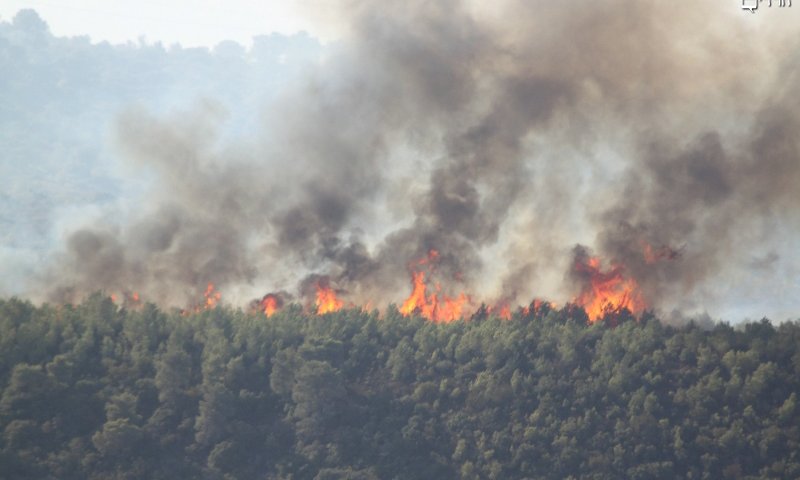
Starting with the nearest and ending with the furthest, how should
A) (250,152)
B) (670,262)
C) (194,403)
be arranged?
(194,403)
(670,262)
(250,152)

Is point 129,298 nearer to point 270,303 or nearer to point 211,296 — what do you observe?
point 211,296

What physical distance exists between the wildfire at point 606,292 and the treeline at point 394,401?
578 centimetres

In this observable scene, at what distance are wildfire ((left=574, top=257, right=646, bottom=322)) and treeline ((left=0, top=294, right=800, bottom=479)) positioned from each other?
5.78 meters

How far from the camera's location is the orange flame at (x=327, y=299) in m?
93.6

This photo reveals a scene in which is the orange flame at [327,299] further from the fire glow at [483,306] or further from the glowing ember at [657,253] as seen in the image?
the glowing ember at [657,253]

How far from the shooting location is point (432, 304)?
305ft

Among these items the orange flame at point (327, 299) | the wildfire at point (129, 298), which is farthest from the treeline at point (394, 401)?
the wildfire at point (129, 298)

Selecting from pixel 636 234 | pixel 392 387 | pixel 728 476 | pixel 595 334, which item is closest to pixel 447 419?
pixel 392 387

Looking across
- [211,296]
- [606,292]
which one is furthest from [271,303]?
[606,292]

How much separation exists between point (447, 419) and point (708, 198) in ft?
94.5

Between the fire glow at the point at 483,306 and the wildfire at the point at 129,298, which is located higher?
the wildfire at the point at 129,298

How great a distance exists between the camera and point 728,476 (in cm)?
7488

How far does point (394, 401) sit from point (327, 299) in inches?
630

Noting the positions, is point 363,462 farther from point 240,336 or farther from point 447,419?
point 240,336
